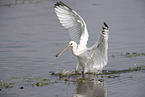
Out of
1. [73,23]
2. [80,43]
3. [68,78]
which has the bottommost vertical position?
[68,78]

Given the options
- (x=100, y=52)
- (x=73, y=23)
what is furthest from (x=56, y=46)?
(x=100, y=52)

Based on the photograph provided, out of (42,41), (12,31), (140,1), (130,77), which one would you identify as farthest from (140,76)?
(140,1)

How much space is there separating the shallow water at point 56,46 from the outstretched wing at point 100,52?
50 cm

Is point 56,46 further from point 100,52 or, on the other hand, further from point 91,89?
point 91,89

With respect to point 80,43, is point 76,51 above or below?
below

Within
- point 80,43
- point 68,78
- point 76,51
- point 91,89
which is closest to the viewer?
point 91,89

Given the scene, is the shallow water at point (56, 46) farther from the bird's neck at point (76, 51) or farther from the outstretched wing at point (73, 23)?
the outstretched wing at point (73, 23)

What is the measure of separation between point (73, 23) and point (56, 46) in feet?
10.5

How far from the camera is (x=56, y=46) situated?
1457cm

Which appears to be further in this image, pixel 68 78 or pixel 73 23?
pixel 73 23

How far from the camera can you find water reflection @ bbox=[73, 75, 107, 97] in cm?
897

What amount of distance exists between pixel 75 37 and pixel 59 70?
1.21 metres

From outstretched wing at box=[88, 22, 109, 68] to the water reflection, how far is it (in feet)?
1.96

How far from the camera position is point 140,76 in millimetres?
10453
